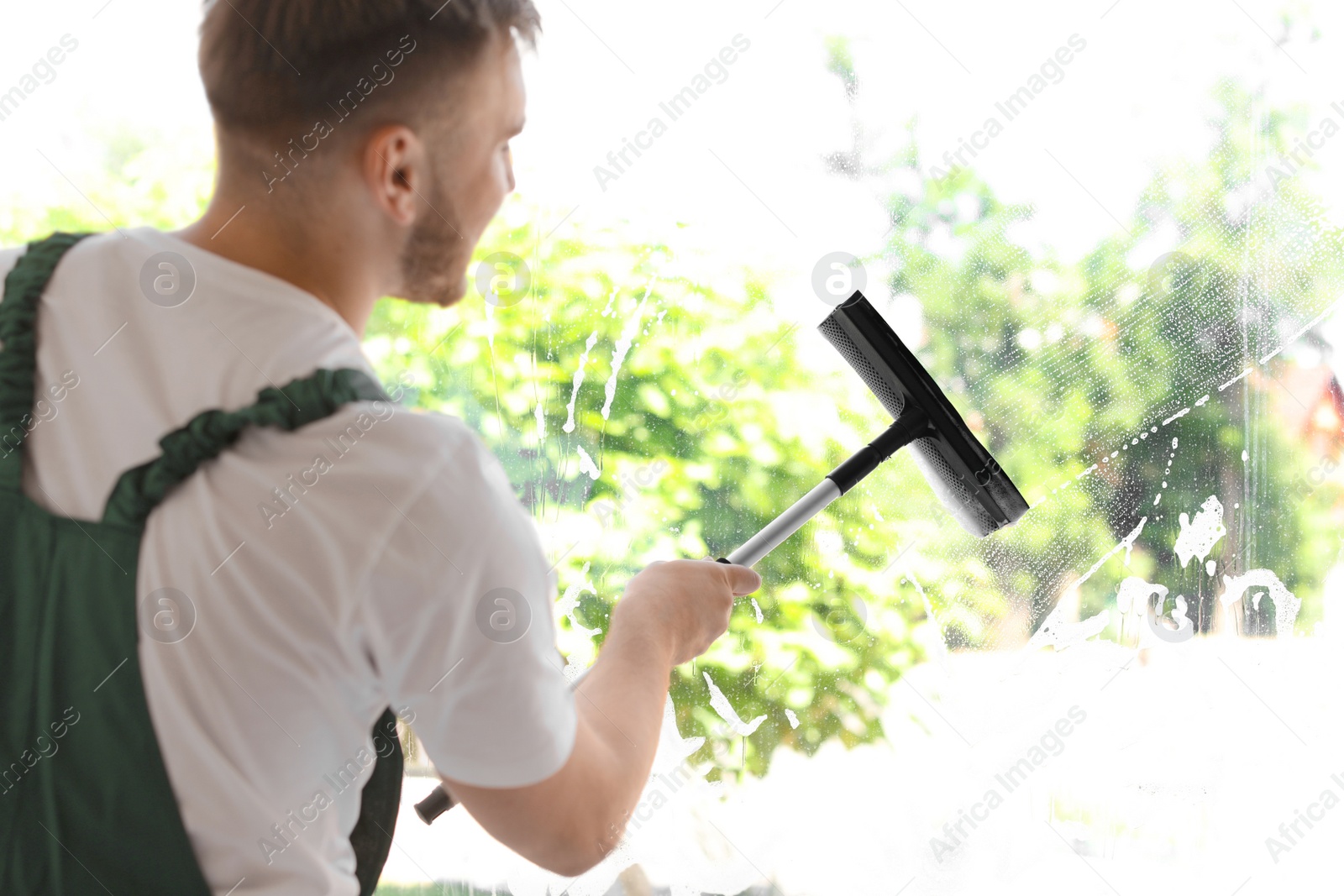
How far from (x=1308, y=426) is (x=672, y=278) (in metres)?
0.58

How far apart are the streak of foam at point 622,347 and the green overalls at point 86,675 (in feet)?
1.91

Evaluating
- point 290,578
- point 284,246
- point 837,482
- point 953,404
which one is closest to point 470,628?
point 290,578

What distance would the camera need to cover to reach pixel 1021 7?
91 centimetres

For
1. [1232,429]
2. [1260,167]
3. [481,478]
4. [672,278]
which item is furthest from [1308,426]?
[481,478]

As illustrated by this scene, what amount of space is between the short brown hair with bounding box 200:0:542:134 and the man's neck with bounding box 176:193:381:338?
0.04 metres

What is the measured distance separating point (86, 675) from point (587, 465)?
2.04 ft

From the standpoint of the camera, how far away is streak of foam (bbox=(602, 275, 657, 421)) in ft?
Result: 3.32

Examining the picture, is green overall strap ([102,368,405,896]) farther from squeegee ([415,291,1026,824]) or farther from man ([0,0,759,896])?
squeegee ([415,291,1026,824])

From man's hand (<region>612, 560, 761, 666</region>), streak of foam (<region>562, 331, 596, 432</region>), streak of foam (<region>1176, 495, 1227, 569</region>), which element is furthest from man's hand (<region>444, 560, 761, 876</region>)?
streak of foam (<region>1176, 495, 1227, 569</region>)

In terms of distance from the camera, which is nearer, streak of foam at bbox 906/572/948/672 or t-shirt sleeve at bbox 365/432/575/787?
t-shirt sleeve at bbox 365/432/575/787

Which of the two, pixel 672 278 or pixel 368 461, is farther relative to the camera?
pixel 672 278

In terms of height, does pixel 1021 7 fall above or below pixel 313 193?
below

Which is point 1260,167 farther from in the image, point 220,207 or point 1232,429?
point 220,207

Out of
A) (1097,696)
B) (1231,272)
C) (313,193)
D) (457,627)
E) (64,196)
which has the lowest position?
(1097,696)
